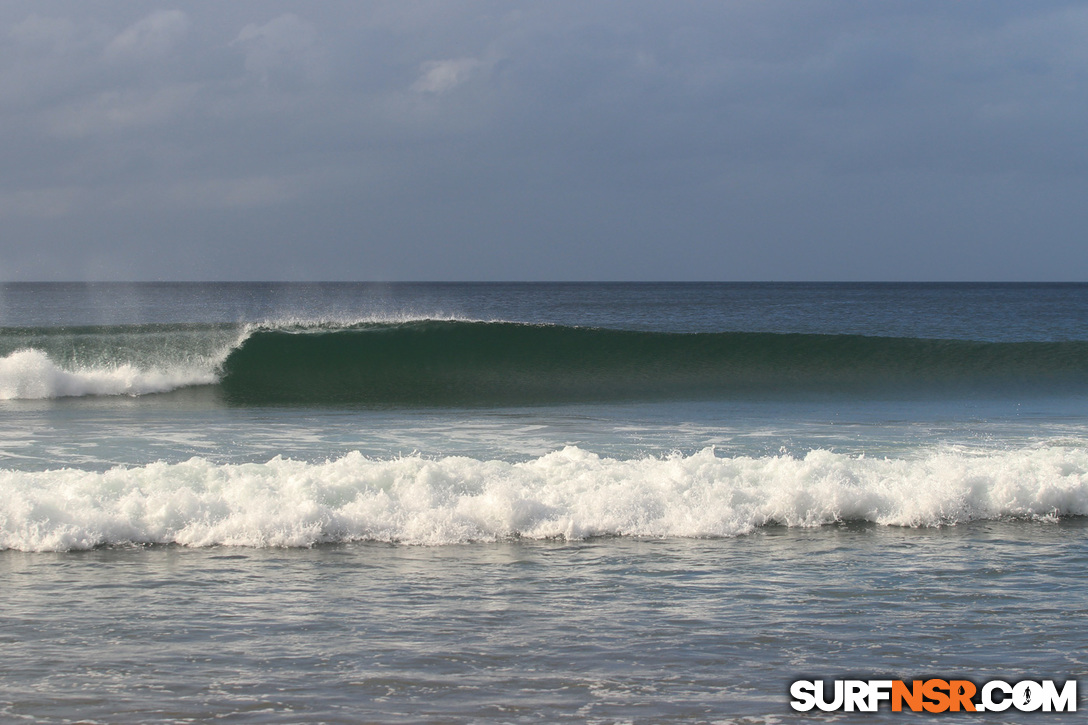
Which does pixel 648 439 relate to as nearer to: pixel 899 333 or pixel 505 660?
pixel 505 660

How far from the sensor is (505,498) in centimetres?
646

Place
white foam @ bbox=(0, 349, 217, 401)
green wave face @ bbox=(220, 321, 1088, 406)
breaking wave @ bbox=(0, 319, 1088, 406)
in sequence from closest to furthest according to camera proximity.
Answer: white foam @ bbox=(0, 349, 217, 401) → breaking wave @ bbox=(0, 319, 1088, 406) → green wave face @ bbox=(220, 321, 1088, 406)

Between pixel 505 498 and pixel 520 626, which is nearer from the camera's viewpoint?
pixel 520 626

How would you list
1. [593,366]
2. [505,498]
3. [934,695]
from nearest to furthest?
[934,695] → [505,498] → [593,366]

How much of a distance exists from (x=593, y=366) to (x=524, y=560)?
1215cm

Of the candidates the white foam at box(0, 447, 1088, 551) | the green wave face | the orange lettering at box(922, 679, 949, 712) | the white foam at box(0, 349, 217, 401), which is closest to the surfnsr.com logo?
the orange lettering at box(922, 679, 949, 712)

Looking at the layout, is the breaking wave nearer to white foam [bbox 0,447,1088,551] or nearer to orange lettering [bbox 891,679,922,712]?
white foam [bbox 0,447,1088,551]

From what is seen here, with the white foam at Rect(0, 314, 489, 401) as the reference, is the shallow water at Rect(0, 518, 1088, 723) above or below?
below

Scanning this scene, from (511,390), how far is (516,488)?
9013 millimetres

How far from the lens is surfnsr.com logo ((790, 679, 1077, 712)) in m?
3.55

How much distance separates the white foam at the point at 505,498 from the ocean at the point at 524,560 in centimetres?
2

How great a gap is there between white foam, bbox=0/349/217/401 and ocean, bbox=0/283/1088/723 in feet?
3.29

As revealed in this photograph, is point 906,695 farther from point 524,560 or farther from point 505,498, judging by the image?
point 505,498

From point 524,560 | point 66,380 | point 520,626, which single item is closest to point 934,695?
point 520,626
